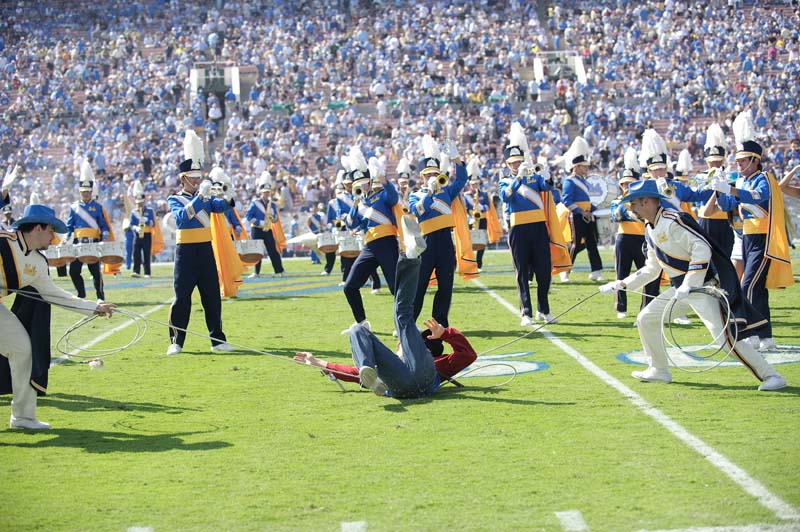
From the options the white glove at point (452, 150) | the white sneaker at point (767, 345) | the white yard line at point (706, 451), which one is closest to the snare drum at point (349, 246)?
the white glove at point (452, 150)

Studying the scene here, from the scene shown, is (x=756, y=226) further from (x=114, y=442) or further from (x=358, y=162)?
(x=114, y=442)

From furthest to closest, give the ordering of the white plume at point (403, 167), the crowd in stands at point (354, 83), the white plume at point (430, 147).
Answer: the crowd in stands at point (354, 83)
the white plume at point (403, 167)
the white plume at point (430, 147)

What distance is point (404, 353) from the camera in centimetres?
802

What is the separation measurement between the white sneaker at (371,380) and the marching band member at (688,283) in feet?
5.82

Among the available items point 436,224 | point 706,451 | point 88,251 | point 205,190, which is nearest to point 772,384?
point 706,451

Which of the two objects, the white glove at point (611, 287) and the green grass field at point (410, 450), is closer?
the green grass field at point (410, 450)

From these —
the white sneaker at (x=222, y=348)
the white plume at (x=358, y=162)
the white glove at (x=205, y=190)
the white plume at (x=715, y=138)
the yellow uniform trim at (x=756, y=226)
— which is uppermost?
the white plume at (x=715, y=138)

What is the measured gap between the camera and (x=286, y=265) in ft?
90.9

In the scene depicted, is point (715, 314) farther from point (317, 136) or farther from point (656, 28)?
point (656, 28)

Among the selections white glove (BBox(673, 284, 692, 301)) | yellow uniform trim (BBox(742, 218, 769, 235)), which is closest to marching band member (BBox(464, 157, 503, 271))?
yellow uniform trim (BBox(742, 218, 769, 235))

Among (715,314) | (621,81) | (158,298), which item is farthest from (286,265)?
(715,314)

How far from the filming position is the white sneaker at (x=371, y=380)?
301 inches

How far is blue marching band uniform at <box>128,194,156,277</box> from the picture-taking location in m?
23.8

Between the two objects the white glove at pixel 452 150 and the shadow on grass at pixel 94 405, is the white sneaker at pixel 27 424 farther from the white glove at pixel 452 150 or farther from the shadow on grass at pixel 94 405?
the white glove at pixel 452 150
